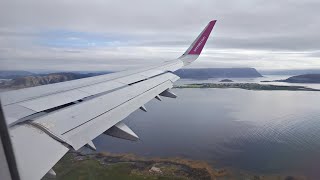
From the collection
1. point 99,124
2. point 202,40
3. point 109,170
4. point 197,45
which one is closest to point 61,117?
point 99,124

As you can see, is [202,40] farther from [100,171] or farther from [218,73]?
[218,73]

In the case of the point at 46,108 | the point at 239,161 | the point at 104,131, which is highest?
the point at 46,108

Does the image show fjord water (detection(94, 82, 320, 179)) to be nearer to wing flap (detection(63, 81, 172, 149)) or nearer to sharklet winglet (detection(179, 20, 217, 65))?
sharklet winglet (detection(179, 20, 217, 65))

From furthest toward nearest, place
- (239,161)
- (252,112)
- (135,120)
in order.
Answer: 1. (252,112)
2. (135,120)
3. (239,161)

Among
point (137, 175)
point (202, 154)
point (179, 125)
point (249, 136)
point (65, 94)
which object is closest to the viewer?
point (65, 94)

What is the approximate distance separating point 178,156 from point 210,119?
57.5ft

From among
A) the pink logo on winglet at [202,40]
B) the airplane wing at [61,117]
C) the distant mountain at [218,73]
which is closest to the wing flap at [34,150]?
the airplane wing at [61,117]

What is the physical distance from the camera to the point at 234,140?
32.2 meters

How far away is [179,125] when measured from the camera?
38219 millimetres

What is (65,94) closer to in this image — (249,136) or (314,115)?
(249,136)

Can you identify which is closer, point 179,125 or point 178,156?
point 178,156

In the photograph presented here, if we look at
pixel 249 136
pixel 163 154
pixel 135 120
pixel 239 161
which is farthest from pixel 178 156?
pixel 135 120

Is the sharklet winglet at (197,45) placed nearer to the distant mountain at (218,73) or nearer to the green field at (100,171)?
the green field at (100,171)

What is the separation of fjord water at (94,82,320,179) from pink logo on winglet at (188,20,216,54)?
1628cm
